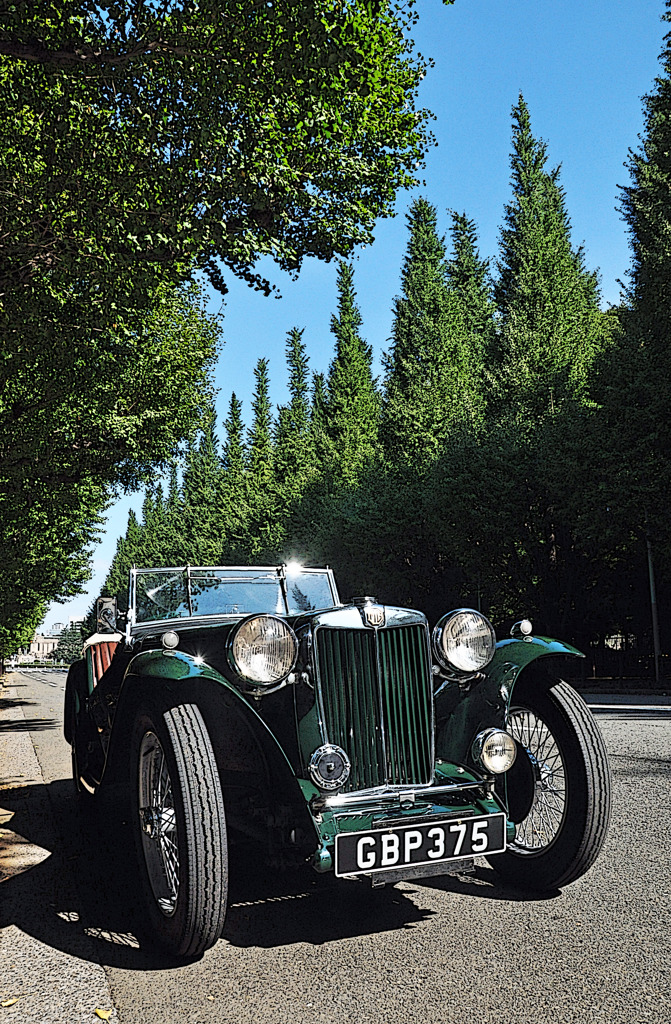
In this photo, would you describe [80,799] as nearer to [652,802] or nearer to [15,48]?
[652,802]

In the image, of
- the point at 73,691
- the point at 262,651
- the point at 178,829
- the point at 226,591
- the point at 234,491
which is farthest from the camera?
the point at 234,491

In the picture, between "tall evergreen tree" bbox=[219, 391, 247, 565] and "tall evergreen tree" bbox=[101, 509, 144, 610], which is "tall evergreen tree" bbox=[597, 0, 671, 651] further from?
"tall evergreen tree" bbox=[101, 509, 144, 610]

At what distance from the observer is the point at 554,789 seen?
4.39m

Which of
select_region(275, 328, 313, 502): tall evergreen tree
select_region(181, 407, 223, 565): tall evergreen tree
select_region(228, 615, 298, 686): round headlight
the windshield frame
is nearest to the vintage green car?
select_region(228, 615, 298, 686): round headlight

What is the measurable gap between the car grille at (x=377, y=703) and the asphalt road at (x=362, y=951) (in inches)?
28.0

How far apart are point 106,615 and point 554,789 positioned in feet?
10.7

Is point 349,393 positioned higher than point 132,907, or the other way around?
point 349,393

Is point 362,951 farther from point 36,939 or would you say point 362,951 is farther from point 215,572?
point 215,572

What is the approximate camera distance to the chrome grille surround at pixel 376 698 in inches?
149

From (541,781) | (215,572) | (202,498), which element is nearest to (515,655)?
(541,781)

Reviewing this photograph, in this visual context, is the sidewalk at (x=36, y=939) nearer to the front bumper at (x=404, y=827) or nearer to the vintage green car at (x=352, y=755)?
the vintage green car at (x=352, y=755)

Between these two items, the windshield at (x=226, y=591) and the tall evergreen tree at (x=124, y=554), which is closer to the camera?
the windshield at (x=226, y=591)

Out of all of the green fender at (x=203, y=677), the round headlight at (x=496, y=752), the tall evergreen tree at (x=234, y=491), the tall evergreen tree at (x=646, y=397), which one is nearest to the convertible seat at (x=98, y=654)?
the green fender at (x=203, y=677)

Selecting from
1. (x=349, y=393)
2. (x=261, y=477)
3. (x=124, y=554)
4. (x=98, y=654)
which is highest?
(x=349, y=393)
